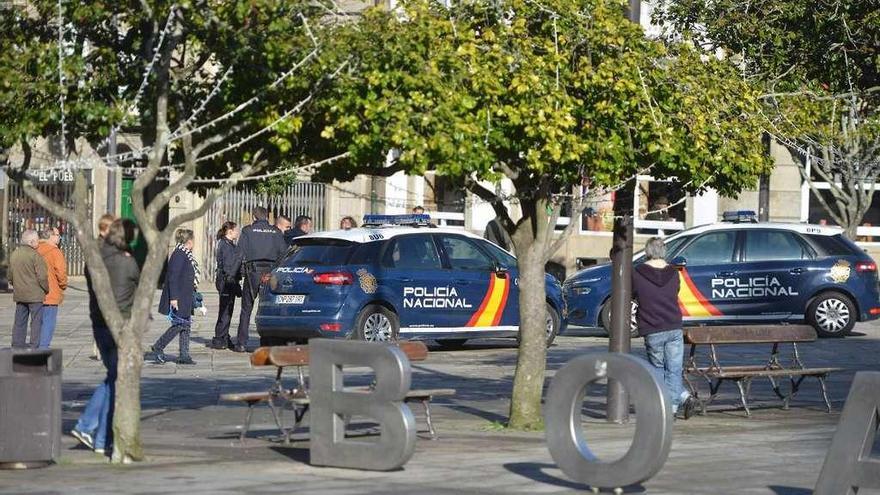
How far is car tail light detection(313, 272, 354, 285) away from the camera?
71.1ft

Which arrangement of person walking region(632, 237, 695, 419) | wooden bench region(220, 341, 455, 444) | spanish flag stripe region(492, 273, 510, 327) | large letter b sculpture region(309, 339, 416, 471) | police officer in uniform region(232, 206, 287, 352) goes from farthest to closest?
police officer in uniform region(232, 206, 287, 352)
spanish flag stripe region(492, 273, 510, 327)
person walking region(632, 237, 695, 419)
wooden bench region(220, 341, 455, 444)
large letter b sculpture region(309, 339, 416, 471)

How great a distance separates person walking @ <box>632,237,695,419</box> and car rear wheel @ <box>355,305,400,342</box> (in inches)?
263

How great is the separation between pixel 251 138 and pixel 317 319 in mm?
9543

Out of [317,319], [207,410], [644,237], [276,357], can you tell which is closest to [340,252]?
[317,319]

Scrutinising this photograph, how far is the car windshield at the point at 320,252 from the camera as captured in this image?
2202cm

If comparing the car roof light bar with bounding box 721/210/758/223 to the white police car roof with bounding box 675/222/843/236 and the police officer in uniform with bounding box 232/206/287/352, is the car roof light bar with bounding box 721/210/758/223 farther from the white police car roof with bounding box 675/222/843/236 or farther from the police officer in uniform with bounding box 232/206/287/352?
the police officer in uniform with bounding box 232/206/287/352

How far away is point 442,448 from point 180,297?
8.56m

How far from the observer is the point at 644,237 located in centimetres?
3697

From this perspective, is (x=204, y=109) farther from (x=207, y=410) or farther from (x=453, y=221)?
(x=453, y=221)

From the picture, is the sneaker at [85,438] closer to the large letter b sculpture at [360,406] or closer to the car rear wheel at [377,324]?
the large letter b sculpture at [360,406]

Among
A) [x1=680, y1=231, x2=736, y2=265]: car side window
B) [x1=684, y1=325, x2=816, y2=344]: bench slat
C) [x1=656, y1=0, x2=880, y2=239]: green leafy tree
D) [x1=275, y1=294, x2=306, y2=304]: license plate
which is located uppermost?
[x1=656, y1=0, x2=880, y2=239]: green leafy tree

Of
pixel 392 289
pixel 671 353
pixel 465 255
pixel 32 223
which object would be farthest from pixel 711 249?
pixel 32 223

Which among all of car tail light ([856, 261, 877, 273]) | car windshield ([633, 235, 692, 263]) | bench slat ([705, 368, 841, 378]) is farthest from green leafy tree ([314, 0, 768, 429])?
car tail light ([856, 261, 877, 273])

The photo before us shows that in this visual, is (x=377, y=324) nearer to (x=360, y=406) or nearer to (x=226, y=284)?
(x=226, y=284)
